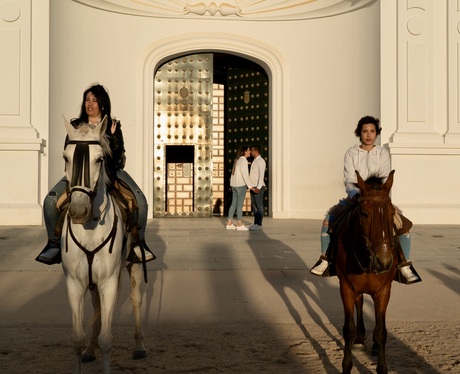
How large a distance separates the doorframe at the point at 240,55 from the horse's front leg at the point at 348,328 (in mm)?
13147

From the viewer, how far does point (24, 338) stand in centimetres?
607

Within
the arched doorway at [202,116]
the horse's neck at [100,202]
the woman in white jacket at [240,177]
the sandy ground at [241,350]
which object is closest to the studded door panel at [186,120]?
the arched doorway at [202,116]

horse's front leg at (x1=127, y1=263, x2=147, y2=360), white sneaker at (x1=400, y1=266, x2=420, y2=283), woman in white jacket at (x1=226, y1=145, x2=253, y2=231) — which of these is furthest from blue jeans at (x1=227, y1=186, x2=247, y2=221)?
white sneaker at (x1=400, y1=266, x2=420, y2=283)

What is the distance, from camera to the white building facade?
639 inches

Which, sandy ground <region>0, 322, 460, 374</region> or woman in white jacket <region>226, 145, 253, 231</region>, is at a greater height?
woman in white jacket <region>226, 145, 253, 231</region>

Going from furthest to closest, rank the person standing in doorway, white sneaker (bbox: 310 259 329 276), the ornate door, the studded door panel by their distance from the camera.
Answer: the ornate door < the studded door panel < the person standing in doorway < white sneaker (bbox: 310 259 329 276)

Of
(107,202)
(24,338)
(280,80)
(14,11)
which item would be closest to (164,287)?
(24,338)

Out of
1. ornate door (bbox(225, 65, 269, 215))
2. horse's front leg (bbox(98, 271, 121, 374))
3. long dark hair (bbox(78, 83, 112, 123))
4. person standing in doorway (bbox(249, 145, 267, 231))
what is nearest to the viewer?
horse's front leg (bbox(98, 271, 121, 374))

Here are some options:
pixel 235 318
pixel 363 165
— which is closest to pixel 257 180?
pixel 235 318

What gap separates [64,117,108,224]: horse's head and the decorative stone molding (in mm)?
14008

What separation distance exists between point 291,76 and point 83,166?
14.8 m

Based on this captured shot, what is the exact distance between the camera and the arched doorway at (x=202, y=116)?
1919 cm

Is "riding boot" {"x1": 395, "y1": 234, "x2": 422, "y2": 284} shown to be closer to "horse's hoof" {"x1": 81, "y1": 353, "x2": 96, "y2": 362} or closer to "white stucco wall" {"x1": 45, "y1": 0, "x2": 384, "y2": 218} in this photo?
"horse's hoof" {"x1": 81, "y1": 353, "x2": 96, "y2": 362}

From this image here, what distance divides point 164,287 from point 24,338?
2592 millimetres
